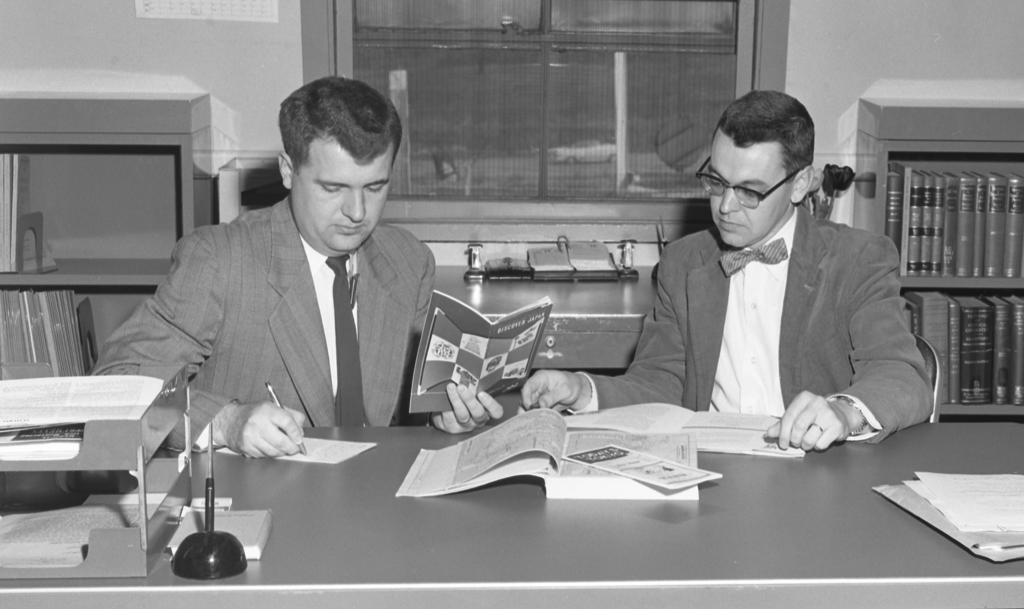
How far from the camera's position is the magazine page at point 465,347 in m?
2.05

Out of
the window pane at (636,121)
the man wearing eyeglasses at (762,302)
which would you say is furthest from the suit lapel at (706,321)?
the window pane at (636,121)

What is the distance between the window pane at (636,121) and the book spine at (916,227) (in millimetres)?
723

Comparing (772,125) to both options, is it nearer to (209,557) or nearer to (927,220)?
(927,220)

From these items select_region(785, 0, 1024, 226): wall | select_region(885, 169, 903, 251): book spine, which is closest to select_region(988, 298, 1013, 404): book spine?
select_region(885, 169, 903, 251): book spine

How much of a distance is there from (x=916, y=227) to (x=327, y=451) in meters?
2.31

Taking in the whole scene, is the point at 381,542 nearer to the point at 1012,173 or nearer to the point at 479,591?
the point at 479,591

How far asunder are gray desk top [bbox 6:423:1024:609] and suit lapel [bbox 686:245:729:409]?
2.33ft

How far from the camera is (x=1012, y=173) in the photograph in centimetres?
404

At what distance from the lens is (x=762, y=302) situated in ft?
8.81

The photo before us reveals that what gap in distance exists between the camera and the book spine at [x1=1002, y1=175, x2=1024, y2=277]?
3660 millimetres

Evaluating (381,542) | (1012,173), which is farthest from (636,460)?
(1012,173)

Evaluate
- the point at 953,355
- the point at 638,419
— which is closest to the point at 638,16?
the point at 953,355

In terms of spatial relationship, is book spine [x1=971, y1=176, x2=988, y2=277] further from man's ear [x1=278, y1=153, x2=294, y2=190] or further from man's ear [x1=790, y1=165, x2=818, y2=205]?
man's ear [x1=278, y1=153, x2=294, y2=190]

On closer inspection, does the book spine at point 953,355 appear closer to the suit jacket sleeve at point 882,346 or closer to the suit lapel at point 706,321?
the suit jacket sleeve at point 882,346
